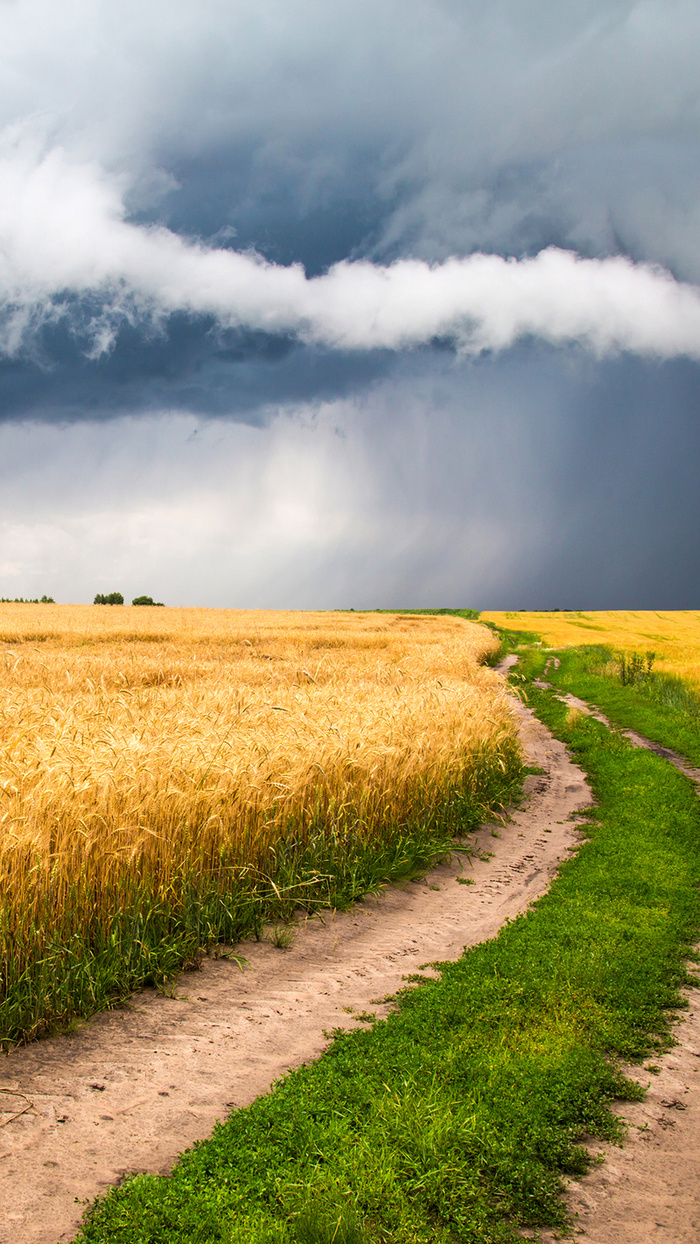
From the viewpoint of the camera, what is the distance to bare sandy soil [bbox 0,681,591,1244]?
120 inches

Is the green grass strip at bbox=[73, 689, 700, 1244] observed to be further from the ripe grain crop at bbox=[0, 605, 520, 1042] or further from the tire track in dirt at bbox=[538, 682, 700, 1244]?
the ripe grain crop at bbox=[0, 605, 520, 1042]

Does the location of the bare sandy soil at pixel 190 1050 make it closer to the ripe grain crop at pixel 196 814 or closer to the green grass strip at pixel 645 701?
the ripe grain crop at pixel 196 814

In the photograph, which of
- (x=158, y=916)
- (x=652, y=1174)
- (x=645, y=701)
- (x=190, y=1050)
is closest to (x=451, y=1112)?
(x=652, y=1174)

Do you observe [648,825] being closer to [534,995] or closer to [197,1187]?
[534,995]

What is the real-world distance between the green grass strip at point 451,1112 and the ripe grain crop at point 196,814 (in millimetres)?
1575

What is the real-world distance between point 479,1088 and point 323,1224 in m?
1.17

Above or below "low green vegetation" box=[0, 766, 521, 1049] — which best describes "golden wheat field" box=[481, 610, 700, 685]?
above

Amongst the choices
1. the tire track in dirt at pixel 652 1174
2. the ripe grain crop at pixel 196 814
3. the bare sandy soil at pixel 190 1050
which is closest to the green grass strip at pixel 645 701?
the ripe grain crop at pixel 196 814

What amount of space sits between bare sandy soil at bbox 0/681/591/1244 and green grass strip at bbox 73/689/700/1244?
0.76ft

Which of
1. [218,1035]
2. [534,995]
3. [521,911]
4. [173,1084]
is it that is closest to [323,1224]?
[173,1084]

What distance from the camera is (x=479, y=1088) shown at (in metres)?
3.49

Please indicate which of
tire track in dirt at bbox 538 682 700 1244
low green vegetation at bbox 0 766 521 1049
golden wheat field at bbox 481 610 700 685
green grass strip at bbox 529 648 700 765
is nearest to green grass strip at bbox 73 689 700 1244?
tire track in dirt at bbox 538 682 700 1244

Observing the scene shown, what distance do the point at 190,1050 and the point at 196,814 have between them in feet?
6.06

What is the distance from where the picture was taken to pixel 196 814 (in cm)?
552
